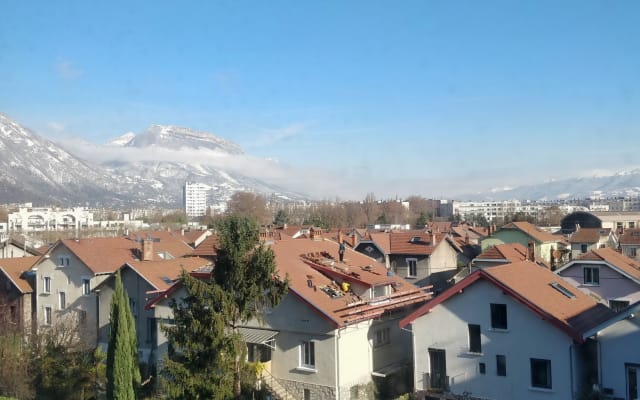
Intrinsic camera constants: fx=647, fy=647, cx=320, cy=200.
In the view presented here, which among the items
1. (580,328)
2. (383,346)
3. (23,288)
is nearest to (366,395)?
(383,346)

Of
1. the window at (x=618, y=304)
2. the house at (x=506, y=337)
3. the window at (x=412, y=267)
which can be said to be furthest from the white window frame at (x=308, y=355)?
the window at (x=412, y=267)

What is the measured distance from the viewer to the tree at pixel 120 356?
25078mm

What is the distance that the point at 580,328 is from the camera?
21.4 metres

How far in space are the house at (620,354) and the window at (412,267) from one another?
23.2m

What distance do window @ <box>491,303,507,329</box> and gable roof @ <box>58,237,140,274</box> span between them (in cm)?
2342

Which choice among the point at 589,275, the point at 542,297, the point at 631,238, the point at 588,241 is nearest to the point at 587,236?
the point at 588,241

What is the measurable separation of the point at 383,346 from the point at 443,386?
14.6 ft

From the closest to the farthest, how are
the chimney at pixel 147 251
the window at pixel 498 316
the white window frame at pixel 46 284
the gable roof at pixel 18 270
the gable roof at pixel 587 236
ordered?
1. the window at pixel 498 316
2. the white window frame at pixel 46 284
3. the chimney at pixel 147 251
4. the gable roof at pixel 18 270
5. the gable roof at pixel 587 236

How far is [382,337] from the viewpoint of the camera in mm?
27734

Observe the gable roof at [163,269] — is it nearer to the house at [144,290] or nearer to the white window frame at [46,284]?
the house at [144,290]

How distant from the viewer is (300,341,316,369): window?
25406 mm

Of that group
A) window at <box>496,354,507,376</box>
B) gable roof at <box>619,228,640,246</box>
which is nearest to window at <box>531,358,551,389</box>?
window at <box>496,354,507,376</box>

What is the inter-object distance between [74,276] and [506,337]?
26.4 metres

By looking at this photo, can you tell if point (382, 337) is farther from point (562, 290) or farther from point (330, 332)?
point (562, 290)
